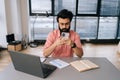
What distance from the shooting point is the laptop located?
1.31 m

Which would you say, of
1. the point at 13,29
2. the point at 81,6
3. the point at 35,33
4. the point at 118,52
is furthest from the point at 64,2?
the point at 118,52

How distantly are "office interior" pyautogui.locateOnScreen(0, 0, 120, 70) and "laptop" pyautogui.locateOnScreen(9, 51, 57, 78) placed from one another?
2.66 m

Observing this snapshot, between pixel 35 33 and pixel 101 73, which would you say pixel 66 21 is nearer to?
pixel 101 73

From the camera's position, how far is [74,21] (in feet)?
15.7

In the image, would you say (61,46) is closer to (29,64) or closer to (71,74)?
(71,74)

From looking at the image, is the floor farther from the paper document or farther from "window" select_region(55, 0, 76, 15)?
the paper document

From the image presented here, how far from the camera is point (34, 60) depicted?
4.27 ft

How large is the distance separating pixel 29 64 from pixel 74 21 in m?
3.58

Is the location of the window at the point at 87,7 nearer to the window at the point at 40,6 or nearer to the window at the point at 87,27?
the window at the point at 87,27

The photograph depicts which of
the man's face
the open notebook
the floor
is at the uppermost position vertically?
the man's face

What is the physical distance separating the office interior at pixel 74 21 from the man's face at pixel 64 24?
2214 mm

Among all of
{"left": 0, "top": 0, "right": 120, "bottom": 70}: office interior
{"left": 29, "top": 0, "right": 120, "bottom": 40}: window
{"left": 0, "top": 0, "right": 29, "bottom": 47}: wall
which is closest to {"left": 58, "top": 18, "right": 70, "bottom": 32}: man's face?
{"left": 0, "top": 0, "right": 120, "bottom": 70}: office interior

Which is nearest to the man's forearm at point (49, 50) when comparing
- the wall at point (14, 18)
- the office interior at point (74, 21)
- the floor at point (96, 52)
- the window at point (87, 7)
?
the floor at point (96, 52)

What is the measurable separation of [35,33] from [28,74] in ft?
11.4
